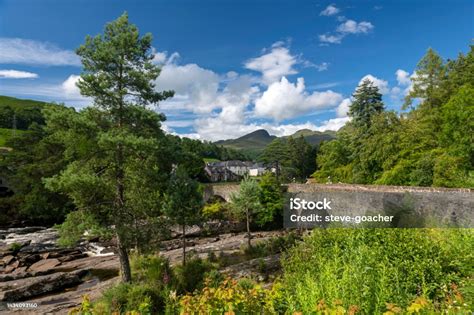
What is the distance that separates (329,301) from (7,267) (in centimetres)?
2015

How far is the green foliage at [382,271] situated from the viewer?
4211mm

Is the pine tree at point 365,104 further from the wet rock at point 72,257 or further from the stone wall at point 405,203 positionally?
the wet rock at point 72,257

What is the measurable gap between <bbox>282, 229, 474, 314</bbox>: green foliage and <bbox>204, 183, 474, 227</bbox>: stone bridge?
4.23 meters

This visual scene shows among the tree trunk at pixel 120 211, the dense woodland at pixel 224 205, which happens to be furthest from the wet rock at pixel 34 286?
the tree trunk at pixel 120 211

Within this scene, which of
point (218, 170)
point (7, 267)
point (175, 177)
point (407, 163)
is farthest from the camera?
point (218, 170)

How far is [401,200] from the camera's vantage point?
14.8m

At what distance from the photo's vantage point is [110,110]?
11.3m

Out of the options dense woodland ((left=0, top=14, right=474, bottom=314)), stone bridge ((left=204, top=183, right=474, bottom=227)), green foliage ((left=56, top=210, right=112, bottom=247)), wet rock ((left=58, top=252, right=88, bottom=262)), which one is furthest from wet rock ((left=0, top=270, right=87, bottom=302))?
stone bridge ((left=204, top=183, right=474, bottom=227))

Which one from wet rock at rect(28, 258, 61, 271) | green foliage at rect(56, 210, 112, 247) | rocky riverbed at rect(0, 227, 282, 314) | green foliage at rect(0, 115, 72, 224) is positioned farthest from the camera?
green foliage at rect(0, 115, 72, 224)

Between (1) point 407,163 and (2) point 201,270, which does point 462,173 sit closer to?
(1) point 407,163

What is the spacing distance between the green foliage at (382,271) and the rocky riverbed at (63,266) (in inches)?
248

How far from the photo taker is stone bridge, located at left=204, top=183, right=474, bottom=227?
11664 mm

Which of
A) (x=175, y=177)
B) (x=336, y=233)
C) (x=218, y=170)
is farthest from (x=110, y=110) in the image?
(x=218, y=170)

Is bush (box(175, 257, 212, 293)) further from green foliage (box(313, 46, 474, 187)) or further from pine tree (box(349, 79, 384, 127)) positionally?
pine tree (box(349, 79, 384, 127))
